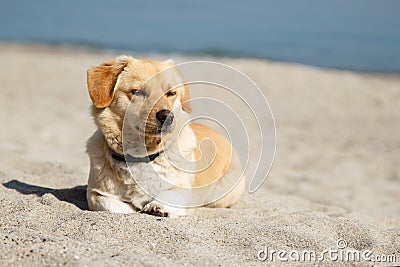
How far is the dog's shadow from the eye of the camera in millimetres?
4809

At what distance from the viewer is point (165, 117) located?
4.05 meters

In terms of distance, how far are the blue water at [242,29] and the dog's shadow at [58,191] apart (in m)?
18.9

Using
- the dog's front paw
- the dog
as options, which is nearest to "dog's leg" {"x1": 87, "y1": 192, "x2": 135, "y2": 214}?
the dog

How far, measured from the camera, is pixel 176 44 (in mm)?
29781

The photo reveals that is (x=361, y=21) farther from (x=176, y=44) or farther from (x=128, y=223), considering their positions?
(x=128, y=223)

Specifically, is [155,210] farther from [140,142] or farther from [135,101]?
[135,101]

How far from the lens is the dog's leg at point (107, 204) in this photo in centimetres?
419

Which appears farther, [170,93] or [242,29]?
[242,29]

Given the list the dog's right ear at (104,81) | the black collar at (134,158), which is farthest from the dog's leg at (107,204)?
the dog's right ear at (104,81)

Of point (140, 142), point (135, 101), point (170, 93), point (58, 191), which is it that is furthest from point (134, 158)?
point (58, 191)

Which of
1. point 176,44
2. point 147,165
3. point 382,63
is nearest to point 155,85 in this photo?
point 147,165

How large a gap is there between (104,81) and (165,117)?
0.67 metres

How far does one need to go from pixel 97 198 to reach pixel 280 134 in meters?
6.40

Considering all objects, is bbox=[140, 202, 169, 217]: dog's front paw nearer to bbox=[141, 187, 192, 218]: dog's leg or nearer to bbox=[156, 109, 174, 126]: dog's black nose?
bbox=[141, 187, 192, 218]: dog's leg
